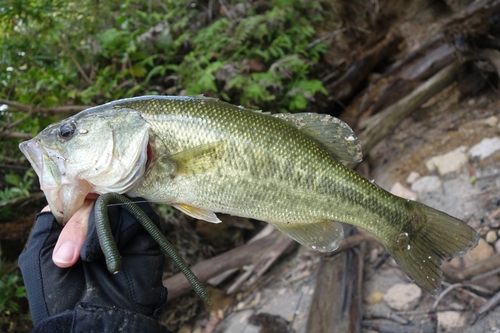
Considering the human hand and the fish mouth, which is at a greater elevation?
the fish mouth

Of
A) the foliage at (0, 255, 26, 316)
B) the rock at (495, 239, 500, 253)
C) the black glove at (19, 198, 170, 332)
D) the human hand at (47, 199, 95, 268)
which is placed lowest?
the foliage at (0, 255, 26, 316)

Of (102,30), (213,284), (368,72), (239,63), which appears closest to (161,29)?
(102,30)

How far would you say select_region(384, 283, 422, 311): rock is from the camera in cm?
352

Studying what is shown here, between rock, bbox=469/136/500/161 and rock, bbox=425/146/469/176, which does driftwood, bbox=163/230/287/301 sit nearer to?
rock, bbox=425/146/469/176

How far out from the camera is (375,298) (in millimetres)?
3764

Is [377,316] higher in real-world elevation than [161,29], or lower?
lower

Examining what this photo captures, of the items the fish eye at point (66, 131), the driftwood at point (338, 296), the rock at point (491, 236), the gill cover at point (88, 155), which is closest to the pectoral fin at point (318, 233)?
the gill cover at point (88, 155)

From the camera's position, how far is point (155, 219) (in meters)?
2.36

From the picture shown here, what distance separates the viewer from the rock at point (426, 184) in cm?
457

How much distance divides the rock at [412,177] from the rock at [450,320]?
199 centimetres

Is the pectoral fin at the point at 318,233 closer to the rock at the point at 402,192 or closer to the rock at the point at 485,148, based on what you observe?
the rock at the point at 402,192

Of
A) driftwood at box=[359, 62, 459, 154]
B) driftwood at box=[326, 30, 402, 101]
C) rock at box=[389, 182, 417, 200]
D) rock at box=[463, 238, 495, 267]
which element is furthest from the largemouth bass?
driftwood at box=[326, 30, 402, 101]

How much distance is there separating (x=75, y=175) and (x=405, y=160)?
14.8ft

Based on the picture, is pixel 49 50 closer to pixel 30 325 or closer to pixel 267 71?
pixel 267 71
